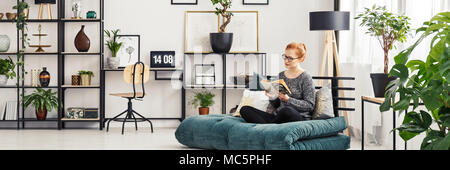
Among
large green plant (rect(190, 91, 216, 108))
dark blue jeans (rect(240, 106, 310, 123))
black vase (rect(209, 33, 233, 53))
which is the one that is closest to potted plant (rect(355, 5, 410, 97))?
dark blue jeans (rect(240, 106, 310, 123))

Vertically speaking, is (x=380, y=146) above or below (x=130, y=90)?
below

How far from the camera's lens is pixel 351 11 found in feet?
21.0

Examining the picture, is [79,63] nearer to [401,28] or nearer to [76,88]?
[76,88]

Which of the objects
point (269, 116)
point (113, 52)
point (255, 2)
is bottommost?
point (269, 116)

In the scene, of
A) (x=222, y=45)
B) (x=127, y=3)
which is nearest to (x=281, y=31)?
(x=222, y=45)

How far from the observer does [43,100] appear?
691 cm

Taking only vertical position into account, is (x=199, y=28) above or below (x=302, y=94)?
above

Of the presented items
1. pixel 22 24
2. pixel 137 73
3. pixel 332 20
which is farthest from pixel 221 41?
pixel 22 24

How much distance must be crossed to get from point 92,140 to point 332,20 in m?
2.95

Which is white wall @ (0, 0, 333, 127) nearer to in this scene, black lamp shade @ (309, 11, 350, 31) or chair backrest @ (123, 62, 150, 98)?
chair backrest @ (123, 62, 150, 98)

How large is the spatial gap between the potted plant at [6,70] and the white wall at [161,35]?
339mm

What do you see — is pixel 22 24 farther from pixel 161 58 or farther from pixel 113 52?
pixel 161 58
